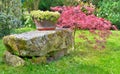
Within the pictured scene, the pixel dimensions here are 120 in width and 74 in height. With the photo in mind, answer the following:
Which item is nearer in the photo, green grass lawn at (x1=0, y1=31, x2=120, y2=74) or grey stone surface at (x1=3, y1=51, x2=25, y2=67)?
green grass lawn at (x1=0, y1=31, x2=120, y2=74)

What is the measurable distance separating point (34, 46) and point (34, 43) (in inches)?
2.4

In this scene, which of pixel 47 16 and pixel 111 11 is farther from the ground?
pixel 47 16

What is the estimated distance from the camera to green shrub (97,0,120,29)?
14680 mm

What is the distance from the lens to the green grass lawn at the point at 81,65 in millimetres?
6449

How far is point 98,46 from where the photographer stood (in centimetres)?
786

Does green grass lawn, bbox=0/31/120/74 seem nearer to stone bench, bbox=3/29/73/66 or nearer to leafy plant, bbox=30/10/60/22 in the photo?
stone bench, bbox=3/29/73/66

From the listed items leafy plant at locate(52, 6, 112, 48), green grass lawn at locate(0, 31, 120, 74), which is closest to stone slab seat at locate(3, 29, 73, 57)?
green grass lawn at locate(0, 31, 120, 74)

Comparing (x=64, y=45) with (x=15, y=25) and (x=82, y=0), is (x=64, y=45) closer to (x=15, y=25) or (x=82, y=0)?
(x=15, y=25)

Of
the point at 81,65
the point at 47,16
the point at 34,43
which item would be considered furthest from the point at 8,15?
the point at 81,65

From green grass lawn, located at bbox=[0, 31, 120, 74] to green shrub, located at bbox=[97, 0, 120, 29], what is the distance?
248 inches

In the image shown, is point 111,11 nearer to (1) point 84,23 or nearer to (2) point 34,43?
(1) point 84,23

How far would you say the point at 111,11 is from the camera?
15141 millimetres

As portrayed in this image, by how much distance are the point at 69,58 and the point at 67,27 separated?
3.09 feet

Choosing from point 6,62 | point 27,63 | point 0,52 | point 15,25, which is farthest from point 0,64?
point 15,25
